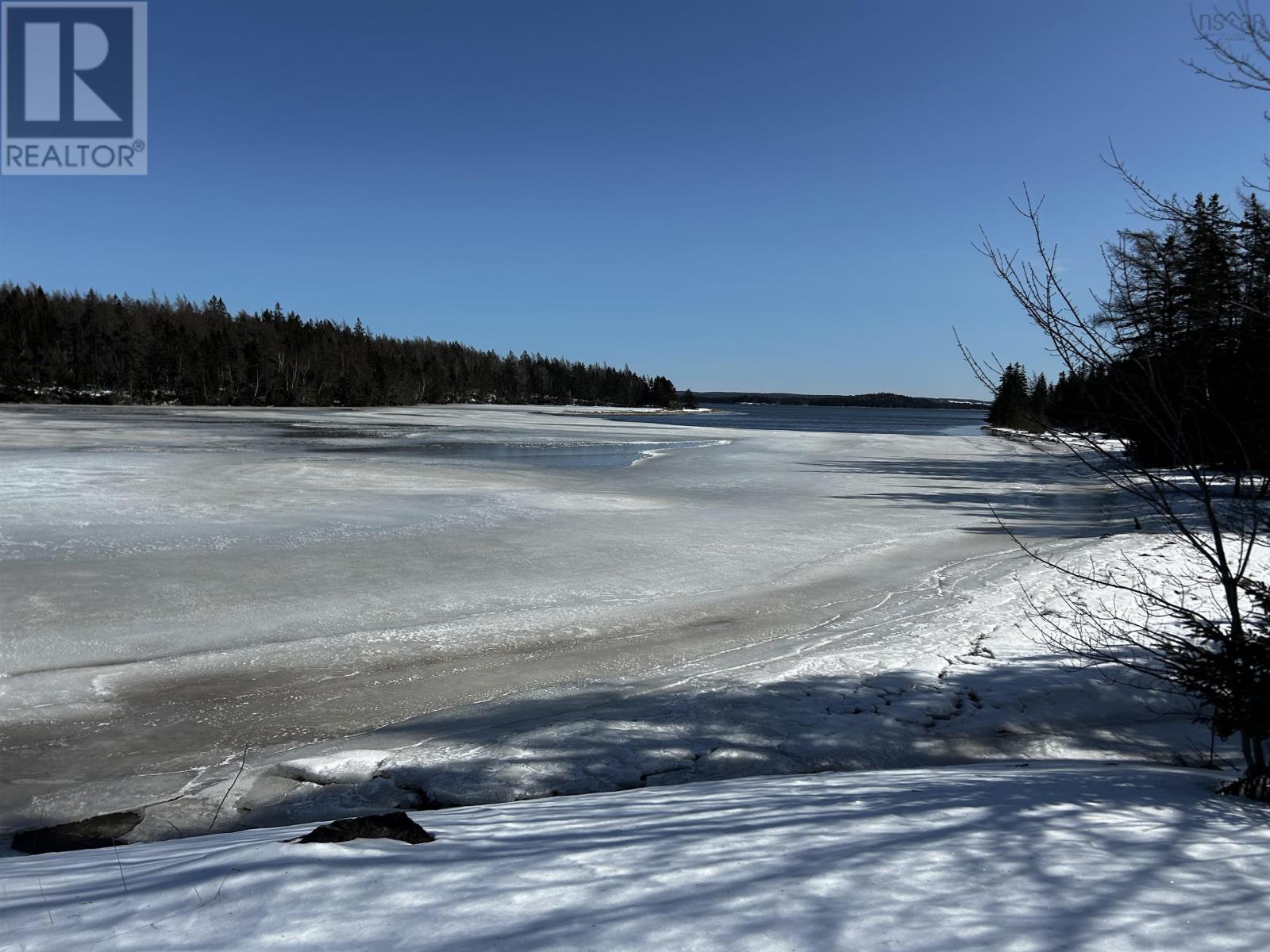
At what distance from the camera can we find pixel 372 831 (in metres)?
2.63

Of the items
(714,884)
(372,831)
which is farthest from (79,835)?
(714,884)

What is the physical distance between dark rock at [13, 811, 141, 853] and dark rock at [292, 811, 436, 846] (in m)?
1.27

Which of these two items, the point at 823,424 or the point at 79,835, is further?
the point at 823,424

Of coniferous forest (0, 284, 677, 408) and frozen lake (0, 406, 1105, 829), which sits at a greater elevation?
coniferous forest (0, 284, 677, 408)

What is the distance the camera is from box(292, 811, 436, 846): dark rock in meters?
2.57

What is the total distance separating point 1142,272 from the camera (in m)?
3.37

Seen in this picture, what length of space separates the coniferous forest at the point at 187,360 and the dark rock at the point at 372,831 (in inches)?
3322

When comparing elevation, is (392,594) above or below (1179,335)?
below

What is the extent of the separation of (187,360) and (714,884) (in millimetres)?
95138

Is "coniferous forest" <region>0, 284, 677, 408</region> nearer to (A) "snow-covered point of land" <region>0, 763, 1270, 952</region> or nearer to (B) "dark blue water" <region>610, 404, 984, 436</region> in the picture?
(B) "dark blue water" <region>610, 404, 984, 436</region>

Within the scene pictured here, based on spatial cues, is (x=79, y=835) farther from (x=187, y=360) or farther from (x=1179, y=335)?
(x=187, y=360)

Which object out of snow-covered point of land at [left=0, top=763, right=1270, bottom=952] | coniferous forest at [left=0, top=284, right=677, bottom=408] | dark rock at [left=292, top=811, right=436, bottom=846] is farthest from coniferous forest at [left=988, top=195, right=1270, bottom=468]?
coniferous forest at [left=0, top=284, right=677, bottom=408]

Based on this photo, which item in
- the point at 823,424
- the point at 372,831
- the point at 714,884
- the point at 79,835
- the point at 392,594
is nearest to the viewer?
the point at 714,884

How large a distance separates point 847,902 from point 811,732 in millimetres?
2544
